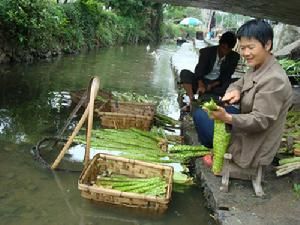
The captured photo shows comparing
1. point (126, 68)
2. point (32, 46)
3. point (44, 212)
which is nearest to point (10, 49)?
point (32, 46)

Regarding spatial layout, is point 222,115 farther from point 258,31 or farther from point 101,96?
point 101,96

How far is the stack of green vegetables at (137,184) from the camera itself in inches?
159

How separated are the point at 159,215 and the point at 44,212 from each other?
1.15m

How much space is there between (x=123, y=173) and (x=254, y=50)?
1.97m

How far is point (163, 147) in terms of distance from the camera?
5398 millimetres

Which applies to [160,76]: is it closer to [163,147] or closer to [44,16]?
[44,16]

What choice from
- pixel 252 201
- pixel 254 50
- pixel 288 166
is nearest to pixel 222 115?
pixel 254 50

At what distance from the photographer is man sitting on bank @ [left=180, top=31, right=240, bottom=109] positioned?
7125 mm

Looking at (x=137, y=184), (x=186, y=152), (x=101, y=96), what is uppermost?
(x=137, y=184)

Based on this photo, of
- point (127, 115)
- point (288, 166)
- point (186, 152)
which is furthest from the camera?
point (127, 115)

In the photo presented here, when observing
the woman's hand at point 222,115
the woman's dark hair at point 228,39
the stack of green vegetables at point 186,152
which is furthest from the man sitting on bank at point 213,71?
the woman's hand at point 222,115

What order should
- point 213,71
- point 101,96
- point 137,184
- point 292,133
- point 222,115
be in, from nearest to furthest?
1. point 222,115
2. point 137,184
3. point 292,133
4. point 213,71
5. point 101,96

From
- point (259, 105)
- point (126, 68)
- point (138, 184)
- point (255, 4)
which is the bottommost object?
point (126, 68)

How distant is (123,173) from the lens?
4617mm
